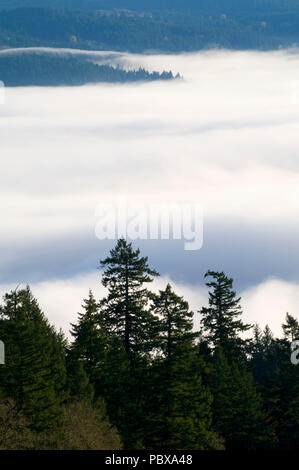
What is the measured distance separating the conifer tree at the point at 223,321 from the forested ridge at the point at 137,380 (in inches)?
4.5

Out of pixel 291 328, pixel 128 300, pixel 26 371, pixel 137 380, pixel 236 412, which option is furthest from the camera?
pixel 291 328

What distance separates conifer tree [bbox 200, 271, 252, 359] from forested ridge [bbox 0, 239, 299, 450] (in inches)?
4.5

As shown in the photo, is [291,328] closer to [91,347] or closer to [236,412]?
[236,412]

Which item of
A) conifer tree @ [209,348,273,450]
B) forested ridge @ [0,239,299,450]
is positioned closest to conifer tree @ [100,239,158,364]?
forested ridge @ [0,239,299,450]

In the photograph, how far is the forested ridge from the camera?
193 feet

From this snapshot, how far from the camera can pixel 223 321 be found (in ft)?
283

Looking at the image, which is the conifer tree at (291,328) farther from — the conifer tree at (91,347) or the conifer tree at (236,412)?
the conifer tree at (91,347)

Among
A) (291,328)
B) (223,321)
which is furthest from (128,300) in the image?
(291,328)

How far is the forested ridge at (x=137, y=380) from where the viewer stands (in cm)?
5894

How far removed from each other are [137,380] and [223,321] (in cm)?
1904

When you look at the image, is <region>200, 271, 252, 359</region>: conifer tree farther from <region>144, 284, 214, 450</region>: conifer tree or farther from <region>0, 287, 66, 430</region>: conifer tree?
<region>0, 287, 66, 430</region>: conifer tree

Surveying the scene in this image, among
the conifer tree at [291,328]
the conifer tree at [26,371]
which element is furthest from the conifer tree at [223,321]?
the conifer tree at [26,371]
